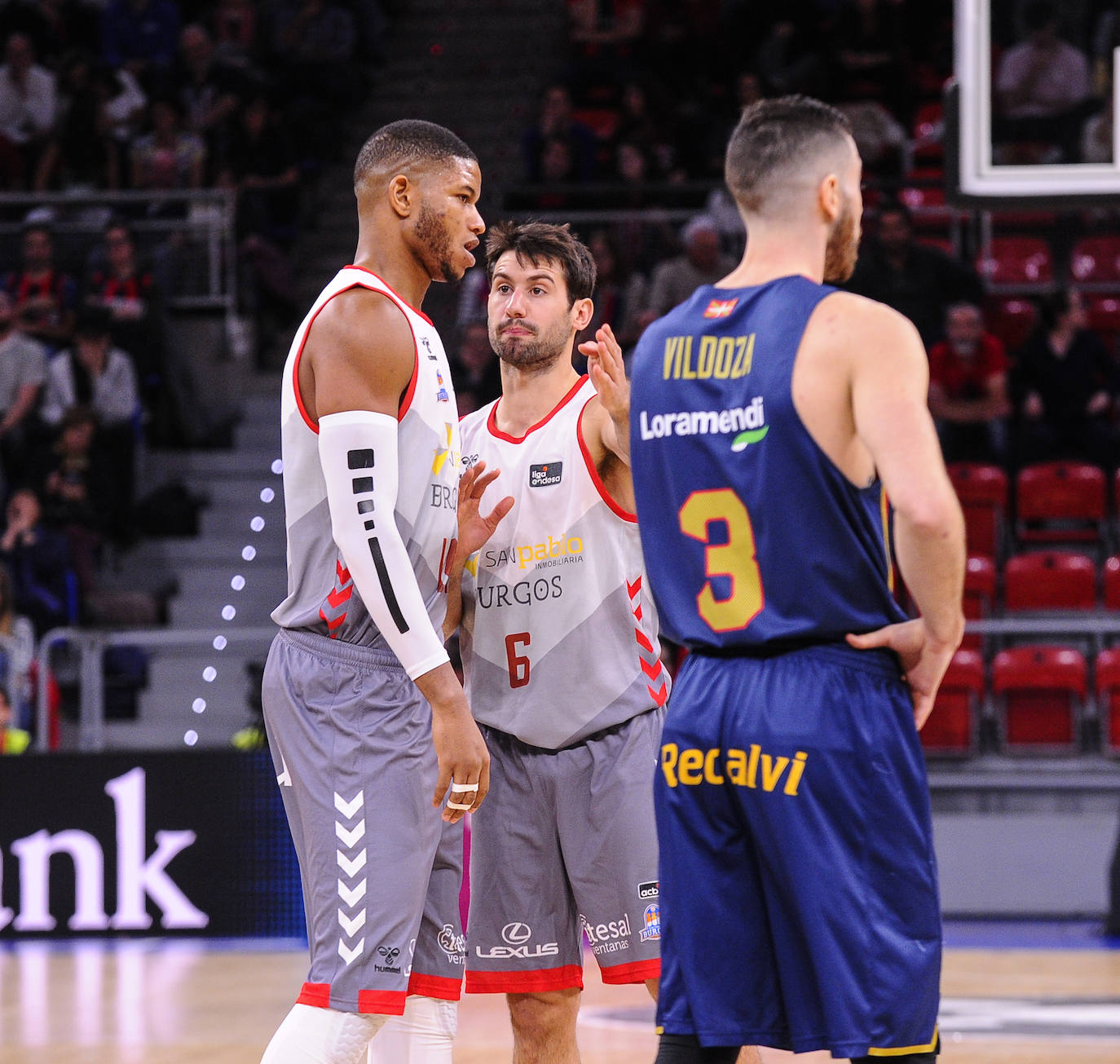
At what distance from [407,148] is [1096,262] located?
9178 mm

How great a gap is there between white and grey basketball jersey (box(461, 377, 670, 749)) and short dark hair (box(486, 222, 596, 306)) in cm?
36

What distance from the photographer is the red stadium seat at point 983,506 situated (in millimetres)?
10172

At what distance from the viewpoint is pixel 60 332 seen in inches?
466

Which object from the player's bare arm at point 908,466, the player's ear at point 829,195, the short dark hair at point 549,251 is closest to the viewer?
the player's bare arm at point 908,466

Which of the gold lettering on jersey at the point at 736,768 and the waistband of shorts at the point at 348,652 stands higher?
the waistband of shorts at the point at 348,652

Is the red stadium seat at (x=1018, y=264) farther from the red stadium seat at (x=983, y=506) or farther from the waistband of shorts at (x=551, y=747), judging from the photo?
the waistband of shorts at (x=551, y=747)

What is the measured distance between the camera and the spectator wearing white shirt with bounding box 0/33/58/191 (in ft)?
44.3

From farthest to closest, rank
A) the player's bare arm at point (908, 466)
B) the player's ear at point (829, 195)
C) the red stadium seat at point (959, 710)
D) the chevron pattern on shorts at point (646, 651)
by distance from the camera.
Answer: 1. the red stadium seat at point (959, 710)
2. the chevron pattern on shorts at point (646, 651)
3. the player's ear at point (829, 195)
4. the player's bare arm at point (908, 466)

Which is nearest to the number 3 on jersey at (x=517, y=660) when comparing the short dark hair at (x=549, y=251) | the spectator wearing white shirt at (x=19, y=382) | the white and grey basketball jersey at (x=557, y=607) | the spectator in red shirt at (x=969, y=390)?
the white and grey basketball jersey at (x=557, y=607)

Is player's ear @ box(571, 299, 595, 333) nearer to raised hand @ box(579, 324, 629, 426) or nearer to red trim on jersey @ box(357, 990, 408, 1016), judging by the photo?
raised hand @ box(579, 324, 629, 426)

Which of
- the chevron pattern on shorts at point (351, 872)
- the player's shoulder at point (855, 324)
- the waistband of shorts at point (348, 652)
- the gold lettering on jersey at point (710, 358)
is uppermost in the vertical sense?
the player's shoulder at point (855, 324)

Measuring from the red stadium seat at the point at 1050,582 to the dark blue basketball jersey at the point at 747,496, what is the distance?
285 inches

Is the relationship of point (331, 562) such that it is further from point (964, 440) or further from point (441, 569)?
point (964, 440)

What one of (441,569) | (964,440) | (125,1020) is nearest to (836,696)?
(441,569)
